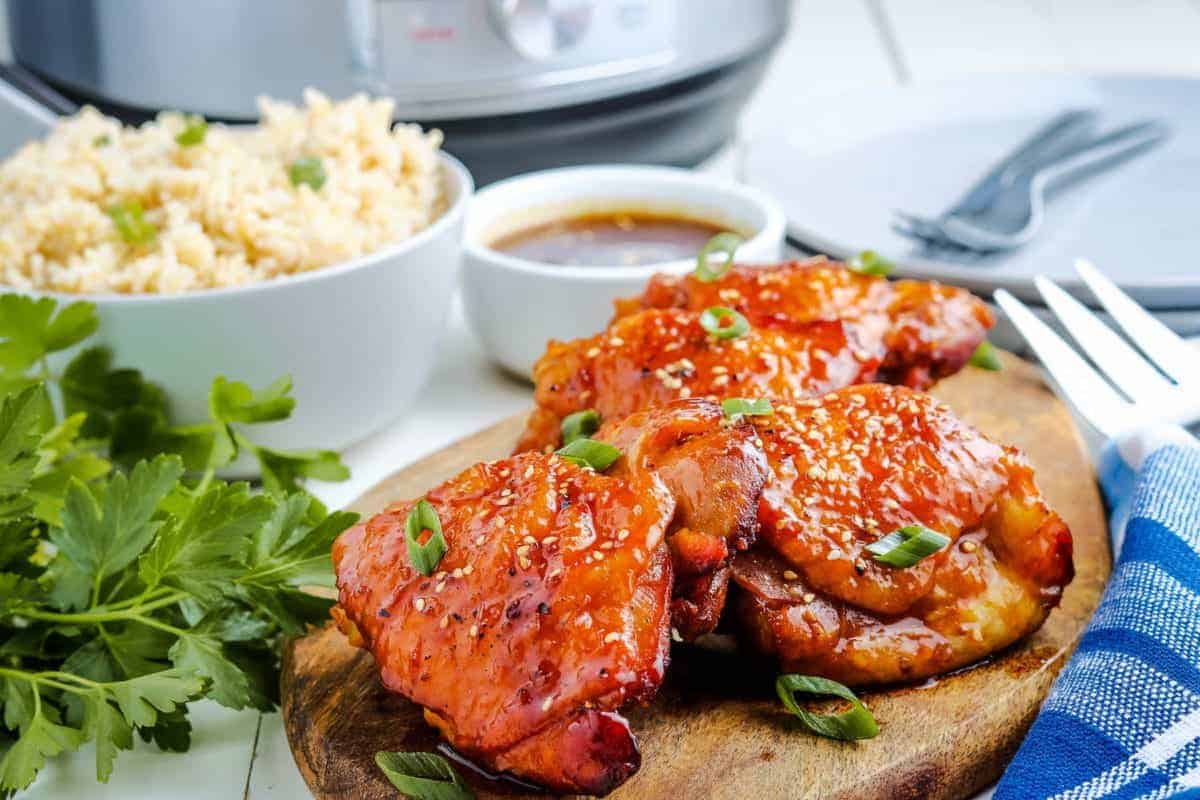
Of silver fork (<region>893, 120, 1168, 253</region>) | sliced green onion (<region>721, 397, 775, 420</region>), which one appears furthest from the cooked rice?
silver fork (<region>893, 120, 1168, 253</region>)

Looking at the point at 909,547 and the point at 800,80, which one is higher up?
the point at 909,547

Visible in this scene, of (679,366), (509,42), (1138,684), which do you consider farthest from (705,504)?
(509,42)

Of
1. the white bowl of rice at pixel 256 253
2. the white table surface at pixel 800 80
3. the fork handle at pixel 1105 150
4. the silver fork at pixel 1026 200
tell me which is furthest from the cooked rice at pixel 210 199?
the fork handle at pixel 1105 150

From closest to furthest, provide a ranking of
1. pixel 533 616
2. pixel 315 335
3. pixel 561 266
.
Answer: pixel 533 616 → pixel 315 335 → pixel 561 266

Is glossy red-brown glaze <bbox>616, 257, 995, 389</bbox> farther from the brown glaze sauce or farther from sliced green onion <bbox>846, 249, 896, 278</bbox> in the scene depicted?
the brown glaze sauce

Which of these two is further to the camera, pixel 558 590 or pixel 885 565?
pixel 885 565

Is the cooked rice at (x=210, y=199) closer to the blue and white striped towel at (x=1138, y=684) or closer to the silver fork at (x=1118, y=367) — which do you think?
the silver fork at (x=1118, y=367)

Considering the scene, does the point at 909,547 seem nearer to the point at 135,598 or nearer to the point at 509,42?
the point at 135,598
